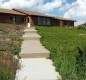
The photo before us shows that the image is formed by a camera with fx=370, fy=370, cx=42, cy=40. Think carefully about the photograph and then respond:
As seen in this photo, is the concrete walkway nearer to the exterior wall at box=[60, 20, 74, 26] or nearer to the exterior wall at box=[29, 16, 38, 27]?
the exterior wall at box=[29, 16, 38, 27]

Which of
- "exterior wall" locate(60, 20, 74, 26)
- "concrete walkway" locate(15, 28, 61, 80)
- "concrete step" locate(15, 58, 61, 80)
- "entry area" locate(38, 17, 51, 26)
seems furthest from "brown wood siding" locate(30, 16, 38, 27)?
"concrete step" locate(15, 58, 61, 80)

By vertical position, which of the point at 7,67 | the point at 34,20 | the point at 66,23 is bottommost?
the point at 66,23

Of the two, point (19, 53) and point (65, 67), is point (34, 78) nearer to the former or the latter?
point (65, 67)

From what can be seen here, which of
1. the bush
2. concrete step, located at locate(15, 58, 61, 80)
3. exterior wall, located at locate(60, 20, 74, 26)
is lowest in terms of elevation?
exterior wall, located at locate(60, 20, 74, 26)

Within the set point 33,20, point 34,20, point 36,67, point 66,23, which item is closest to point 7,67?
point 36,67

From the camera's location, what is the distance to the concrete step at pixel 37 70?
11087mm

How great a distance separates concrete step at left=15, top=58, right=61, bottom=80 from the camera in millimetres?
11087

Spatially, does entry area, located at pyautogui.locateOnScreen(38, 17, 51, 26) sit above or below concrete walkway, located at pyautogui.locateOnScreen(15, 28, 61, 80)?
below

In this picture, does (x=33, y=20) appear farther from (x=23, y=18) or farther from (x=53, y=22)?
(x=53, y=22)

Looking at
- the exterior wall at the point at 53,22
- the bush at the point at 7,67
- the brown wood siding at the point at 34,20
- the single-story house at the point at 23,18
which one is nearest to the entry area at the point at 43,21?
the single-story house at the point at 23,18

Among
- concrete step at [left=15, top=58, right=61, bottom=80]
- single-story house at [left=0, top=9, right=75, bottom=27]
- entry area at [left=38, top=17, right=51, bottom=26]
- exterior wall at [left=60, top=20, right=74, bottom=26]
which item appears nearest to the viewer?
concrete step at [left=15, top=58, right=61, bottom=80]

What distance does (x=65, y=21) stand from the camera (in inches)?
3056

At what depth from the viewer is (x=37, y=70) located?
12.3 metres

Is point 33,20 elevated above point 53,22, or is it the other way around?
point 33,20
